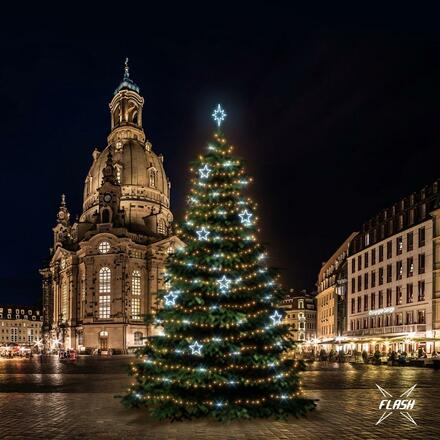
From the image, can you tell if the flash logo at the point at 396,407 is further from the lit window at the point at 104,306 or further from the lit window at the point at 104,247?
the lit window at the point at 104,247

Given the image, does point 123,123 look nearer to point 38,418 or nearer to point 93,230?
point 93,230

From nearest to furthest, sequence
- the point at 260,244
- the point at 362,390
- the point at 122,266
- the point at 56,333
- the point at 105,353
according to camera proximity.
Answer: the point at 260,244 → the point at 362,390 → the point at 105,353 → the point at 122,266 → the point at 56,333

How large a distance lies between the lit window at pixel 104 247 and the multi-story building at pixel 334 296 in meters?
41.8

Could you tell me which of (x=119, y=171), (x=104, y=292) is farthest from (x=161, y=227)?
(x=104, y=292)

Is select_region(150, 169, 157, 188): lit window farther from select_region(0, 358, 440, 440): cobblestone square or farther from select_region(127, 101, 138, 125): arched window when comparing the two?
select_region(0, 358, 440, 440): cobblestone square

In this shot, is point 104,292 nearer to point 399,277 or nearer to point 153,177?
point 153,177

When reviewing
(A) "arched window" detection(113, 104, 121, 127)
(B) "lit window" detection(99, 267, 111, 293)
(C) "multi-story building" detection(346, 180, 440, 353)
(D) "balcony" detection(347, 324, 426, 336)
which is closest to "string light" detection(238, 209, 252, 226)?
(C) "multi-story building" detection(346, 180, 440, 353)

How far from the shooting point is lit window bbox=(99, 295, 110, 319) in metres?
108

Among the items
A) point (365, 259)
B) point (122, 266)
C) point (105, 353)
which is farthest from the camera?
point (122, 266)

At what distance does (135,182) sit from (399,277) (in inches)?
2865

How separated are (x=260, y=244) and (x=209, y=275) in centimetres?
178

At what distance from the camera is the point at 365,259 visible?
7688cm

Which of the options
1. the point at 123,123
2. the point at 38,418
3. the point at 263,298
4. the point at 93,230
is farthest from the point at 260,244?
the point at 123,123

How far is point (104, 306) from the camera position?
4262 inches
